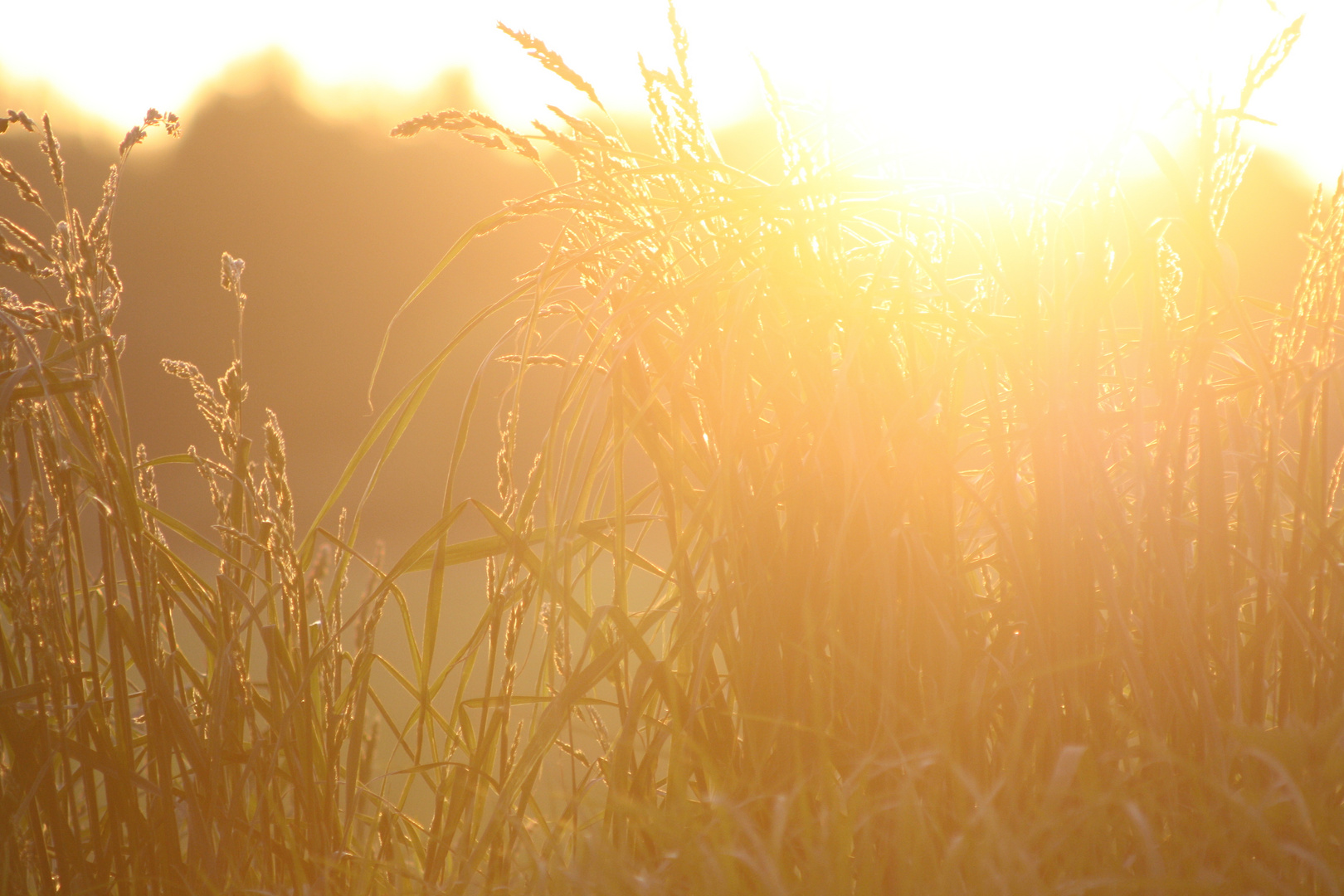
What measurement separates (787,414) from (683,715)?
0.74ft

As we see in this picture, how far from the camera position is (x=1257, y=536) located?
0.68 meters

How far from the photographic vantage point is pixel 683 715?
2.25ft

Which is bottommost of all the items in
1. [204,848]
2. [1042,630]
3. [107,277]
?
[204,848]

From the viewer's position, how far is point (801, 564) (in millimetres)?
716

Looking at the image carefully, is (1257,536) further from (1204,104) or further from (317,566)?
(317,566)

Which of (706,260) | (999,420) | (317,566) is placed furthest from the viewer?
(706,260)

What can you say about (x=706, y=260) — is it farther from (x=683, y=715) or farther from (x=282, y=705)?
(x=282, y=705)

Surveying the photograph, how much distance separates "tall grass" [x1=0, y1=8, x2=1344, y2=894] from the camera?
0.64m

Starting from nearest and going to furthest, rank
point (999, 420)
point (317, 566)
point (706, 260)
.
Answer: point (317, 566) → point (999, 420) → point (706, 260)

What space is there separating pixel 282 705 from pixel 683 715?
340mm

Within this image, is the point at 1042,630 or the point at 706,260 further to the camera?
the point at 706,260

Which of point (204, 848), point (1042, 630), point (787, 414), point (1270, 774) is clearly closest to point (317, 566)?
point (204, 848)

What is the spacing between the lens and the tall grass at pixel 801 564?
25.1 inches

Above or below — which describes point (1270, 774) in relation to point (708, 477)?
below
